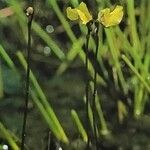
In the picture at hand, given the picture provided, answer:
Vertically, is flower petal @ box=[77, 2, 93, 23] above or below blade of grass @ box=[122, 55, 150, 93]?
above

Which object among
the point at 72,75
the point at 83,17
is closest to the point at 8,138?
the point at 72,75

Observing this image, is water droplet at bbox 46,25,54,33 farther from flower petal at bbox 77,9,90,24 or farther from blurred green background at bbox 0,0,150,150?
flower petal at bbox 77,9,90,24

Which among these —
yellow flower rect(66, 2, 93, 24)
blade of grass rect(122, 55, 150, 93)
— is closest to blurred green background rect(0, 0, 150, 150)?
blade of grass rect(122, 55, 150, 93)

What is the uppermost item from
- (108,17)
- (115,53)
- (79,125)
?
(108,17)

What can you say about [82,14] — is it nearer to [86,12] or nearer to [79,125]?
[86,12]

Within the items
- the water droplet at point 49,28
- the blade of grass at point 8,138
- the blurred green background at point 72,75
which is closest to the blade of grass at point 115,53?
the blurred green background at point 72,75

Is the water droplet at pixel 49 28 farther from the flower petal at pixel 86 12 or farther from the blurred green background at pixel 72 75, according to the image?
the flower petal at pixel 86 12

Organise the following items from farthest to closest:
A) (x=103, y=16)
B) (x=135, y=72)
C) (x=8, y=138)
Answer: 1. (x=135, y=72)
2. (x=8, y=138)
3. (x=103, y=16)

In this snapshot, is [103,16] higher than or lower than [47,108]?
higher

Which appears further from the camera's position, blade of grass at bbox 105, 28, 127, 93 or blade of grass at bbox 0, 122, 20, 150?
blade of grass at bbox 105, 28, 127, 93
